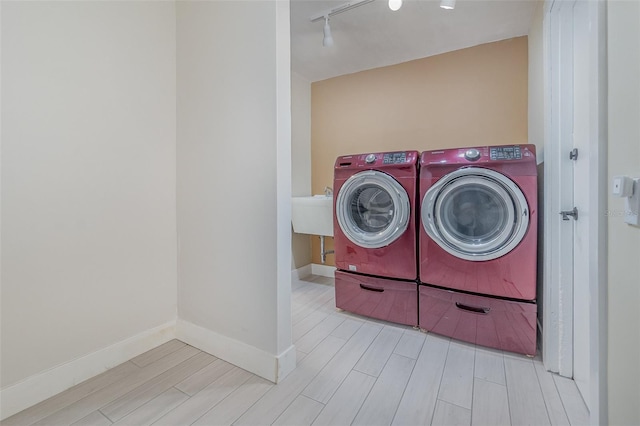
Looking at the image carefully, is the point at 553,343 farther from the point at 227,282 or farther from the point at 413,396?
the point at 227,282

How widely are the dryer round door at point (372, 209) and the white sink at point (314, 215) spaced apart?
41cm

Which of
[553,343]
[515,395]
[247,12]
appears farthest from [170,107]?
[553,343]

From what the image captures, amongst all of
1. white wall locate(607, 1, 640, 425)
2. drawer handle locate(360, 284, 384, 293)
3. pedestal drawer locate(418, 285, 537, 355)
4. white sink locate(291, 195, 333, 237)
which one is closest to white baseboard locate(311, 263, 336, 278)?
white sink locate(291, 195, 333, 237)

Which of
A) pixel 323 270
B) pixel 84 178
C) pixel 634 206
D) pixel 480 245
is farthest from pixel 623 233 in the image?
pixel 323 270

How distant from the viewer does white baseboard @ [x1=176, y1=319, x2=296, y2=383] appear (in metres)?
1.39

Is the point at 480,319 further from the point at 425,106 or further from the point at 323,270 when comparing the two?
the point at 425,106

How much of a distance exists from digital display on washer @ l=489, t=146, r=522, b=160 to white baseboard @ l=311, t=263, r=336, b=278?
6.56 feet

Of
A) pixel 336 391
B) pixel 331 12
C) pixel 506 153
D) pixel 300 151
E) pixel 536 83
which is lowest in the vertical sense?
pixel 336 391

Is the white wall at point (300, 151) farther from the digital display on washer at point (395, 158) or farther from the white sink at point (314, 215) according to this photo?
the digital display on washer at point (395, 158)

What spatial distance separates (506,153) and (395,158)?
0.64 metres

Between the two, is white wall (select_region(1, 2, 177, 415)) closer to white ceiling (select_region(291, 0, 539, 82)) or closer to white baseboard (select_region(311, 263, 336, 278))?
white ceiling (select_region(291, 0, 539, 82))

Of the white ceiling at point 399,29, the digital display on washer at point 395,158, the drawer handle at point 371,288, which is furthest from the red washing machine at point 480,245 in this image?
the white ceiling at point 399,29

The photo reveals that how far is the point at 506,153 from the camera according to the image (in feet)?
5.27

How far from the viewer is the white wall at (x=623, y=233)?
64cm
